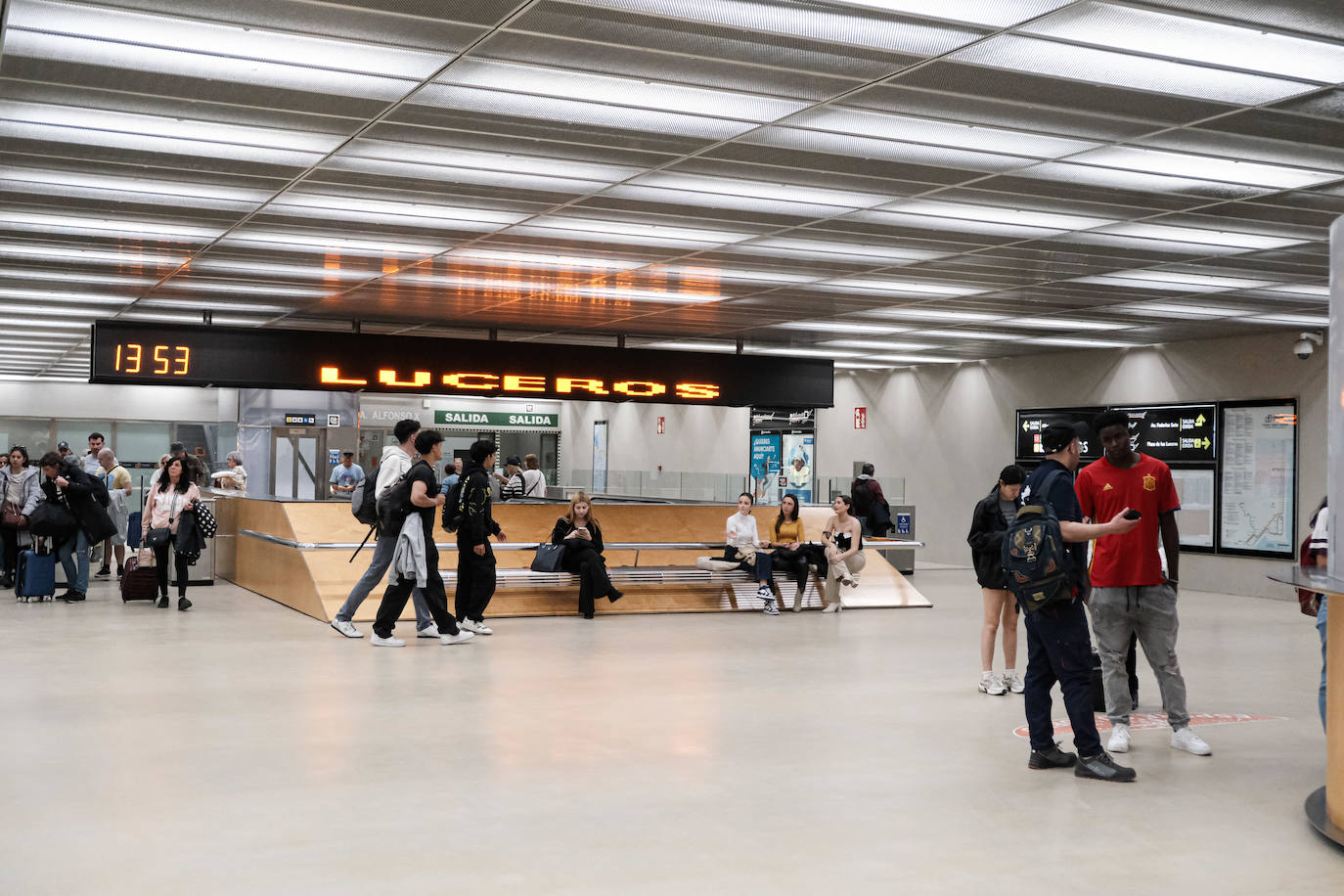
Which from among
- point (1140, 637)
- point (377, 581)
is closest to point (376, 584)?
point (377, 581)

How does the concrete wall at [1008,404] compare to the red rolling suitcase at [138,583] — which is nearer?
the red rolling suitcase at [138,583]

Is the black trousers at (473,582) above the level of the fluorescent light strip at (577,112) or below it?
below

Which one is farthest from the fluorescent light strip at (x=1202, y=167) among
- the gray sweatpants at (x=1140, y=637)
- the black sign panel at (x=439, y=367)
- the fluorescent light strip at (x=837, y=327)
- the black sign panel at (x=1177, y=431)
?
the black sign panel at (x=1177, y=431)

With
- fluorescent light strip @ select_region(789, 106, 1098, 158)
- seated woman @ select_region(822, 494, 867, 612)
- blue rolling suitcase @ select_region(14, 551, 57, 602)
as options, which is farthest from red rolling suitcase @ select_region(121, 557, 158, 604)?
fluorescent light strip @ select_region(789, 106, 1098, 158)

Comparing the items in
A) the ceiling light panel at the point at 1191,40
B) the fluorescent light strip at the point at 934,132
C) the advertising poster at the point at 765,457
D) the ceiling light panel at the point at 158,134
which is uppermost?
the ceiling light panel at the point at 1191,40

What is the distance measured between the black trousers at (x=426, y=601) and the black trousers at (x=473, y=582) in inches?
18.7

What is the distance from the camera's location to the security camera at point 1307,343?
1594cm

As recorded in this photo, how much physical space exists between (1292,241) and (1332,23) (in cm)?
541

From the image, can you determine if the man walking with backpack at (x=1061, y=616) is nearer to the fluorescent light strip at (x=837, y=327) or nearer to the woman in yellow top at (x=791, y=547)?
the woman in yellow top at (x=791, y=547)

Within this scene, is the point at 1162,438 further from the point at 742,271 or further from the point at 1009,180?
the point at 1009,180

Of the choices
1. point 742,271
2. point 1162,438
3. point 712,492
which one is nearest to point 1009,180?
point 742,271

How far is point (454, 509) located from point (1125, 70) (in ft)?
21.4

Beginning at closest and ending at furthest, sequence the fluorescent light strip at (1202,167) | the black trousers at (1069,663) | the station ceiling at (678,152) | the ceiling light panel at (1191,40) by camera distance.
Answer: the ceiling light panel at (1191,40) → the station ceiling at (678,152) → the black trousers at (1069,663) → the fluorescent light strip at (1202,167)

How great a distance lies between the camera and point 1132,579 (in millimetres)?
6547
